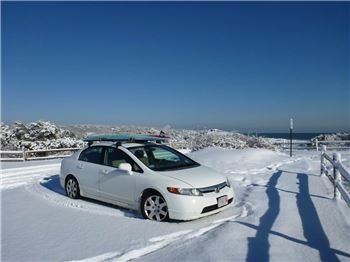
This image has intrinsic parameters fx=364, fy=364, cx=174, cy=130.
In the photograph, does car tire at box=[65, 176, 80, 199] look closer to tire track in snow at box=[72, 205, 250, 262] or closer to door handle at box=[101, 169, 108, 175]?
door handle at box=[101, 169, 108, 175]

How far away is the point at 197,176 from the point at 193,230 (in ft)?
3.88

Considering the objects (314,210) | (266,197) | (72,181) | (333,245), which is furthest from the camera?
(72,181)

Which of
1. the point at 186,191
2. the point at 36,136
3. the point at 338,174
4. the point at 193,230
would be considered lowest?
the point at 193,230

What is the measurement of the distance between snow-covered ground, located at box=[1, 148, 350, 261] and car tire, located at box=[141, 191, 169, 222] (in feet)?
0.44

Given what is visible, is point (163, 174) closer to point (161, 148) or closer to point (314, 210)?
point (161, 148)

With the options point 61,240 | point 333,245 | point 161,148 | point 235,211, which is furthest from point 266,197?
point 61,240

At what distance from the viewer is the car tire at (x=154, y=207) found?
6.55 metres

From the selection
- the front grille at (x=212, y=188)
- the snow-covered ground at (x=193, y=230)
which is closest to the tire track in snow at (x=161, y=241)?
the snow-covered ground at (x=193, y=230)

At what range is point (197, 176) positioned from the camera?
6.86 m

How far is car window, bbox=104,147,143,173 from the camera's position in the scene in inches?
294

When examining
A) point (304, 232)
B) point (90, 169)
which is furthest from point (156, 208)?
point (304, 232)

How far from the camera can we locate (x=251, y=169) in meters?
12.5

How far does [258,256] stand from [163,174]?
2672 mm

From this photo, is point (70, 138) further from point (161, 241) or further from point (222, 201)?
point (161, 241)
